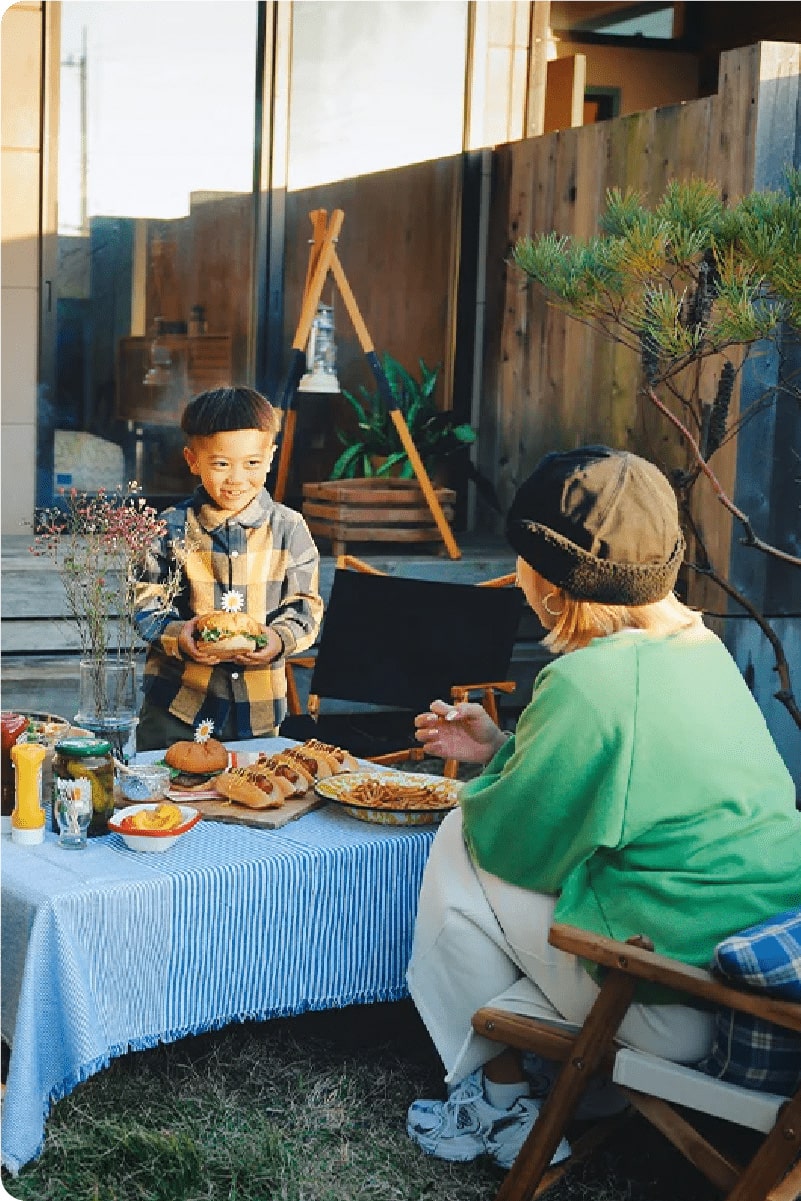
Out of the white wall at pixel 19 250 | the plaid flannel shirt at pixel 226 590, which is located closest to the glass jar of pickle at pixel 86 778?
the plaid flannel shirt at pixel 226 590

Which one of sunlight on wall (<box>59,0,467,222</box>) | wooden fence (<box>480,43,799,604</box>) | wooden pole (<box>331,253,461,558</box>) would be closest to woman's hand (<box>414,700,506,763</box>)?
wooden fence (<box>480,43,799,604</box>)

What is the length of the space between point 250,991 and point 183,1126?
1.11ft

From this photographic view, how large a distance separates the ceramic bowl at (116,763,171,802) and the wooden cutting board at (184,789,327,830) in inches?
2.8

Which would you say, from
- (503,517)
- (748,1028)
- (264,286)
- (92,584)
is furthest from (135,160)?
(748,1028)

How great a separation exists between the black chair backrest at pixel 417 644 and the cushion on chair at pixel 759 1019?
270cm

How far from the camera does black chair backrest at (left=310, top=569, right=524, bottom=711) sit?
534 cm

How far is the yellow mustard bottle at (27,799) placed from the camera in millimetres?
3062

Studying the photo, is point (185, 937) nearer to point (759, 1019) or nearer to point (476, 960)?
point (476, 960)

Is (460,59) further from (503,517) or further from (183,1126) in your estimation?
(183,1126)

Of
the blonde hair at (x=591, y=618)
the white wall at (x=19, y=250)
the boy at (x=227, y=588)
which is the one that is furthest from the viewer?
the white wall at (x=19, y=250)

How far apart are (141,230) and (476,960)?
16.4 ft

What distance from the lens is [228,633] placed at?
163 inches

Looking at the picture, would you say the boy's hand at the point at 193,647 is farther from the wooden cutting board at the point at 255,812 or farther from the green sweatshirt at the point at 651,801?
the green sweatshirt at the point at 651,801

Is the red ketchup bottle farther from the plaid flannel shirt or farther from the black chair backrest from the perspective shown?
the black chair backrest
